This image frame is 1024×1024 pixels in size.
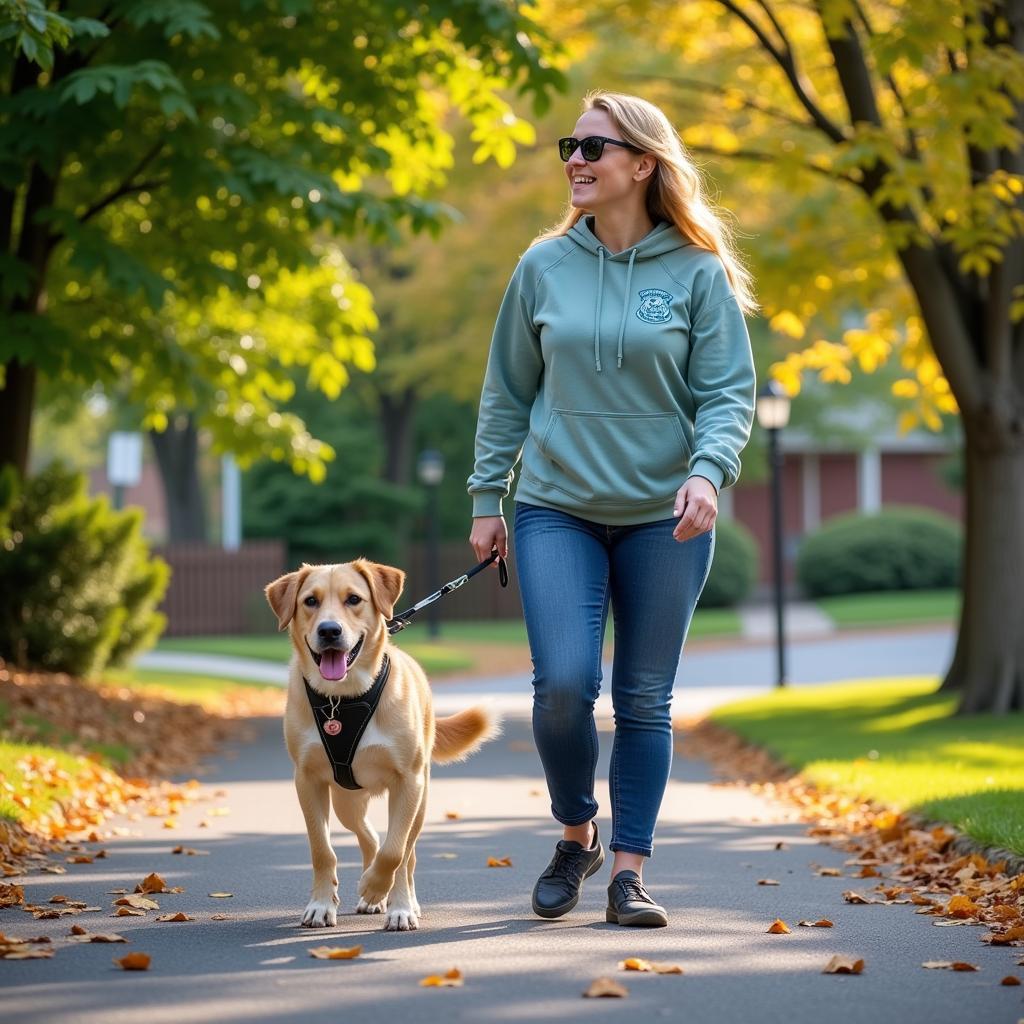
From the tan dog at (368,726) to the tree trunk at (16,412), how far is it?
372 inches

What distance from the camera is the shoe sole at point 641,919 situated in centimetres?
541

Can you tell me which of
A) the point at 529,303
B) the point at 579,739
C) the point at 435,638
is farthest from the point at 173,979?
the point at 435,638

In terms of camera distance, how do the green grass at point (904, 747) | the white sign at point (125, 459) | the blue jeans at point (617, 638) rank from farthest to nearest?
the white sign at point (125, 459) → the green grass at point (904, 747) → the blue jeans at point (617, 638)

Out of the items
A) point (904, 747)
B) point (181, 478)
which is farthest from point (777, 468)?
point (181, 478)

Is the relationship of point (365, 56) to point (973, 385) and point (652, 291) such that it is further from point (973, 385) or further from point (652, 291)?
point (652, 291)

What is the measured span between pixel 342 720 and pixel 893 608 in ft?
95.9

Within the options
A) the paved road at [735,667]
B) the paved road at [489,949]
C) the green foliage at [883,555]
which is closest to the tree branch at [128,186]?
the paved road at [489,949]

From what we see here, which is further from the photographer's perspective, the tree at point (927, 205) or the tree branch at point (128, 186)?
the tree branch at point (128, 186)

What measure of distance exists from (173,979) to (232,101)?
7687 millimetres

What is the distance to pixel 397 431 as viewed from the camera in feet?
120

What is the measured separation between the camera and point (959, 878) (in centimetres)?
676

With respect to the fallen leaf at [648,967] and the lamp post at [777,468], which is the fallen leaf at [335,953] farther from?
the lamp post at [777,468]

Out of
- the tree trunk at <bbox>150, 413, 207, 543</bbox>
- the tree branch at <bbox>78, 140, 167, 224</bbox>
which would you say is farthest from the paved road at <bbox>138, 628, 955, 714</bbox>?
the tree trunk at <bbox>150, 413, 207, 543</bbox>

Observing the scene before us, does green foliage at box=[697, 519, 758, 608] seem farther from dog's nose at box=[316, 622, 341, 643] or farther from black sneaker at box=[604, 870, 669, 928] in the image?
dog's nose at box=[316, 622, 341, 643]
